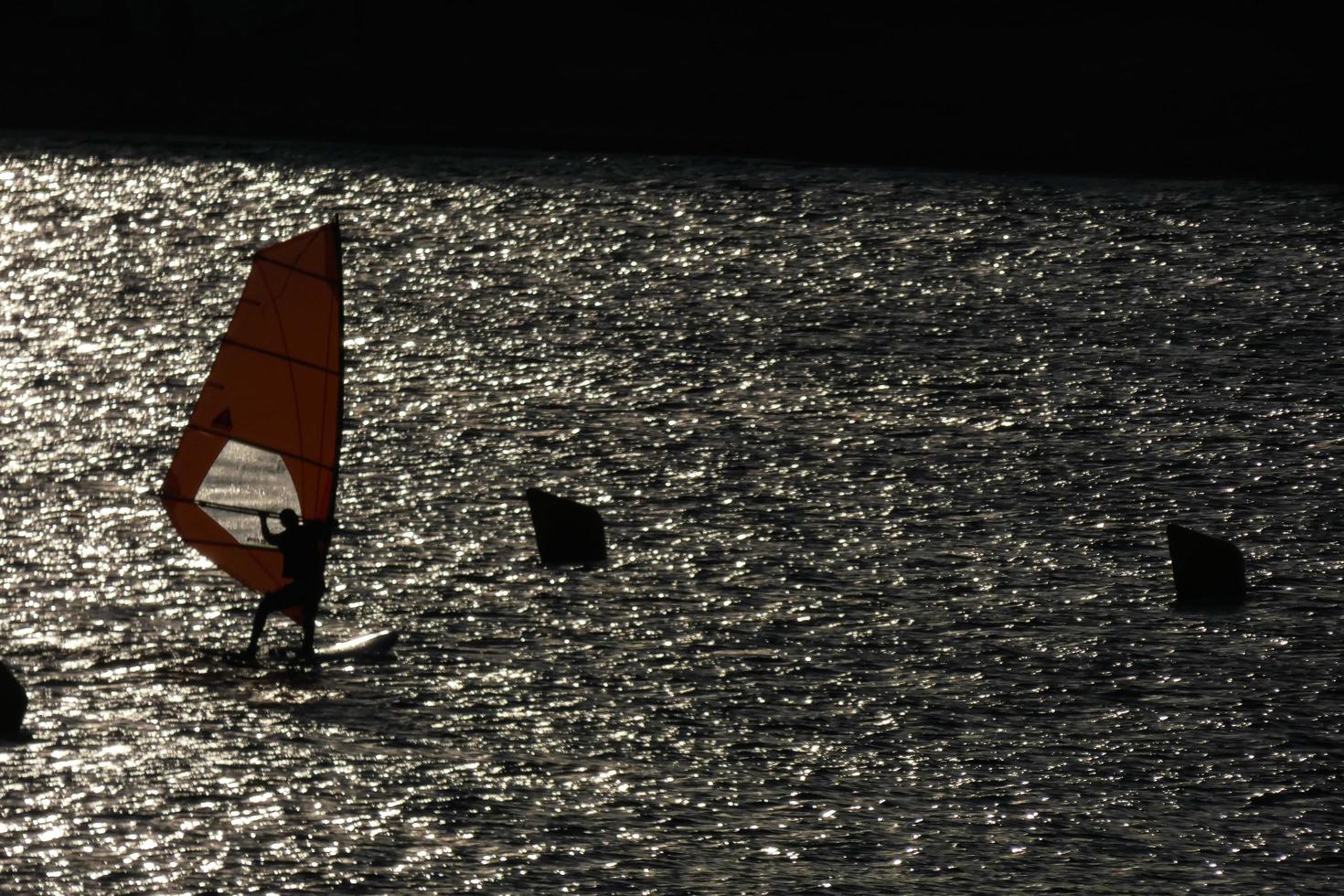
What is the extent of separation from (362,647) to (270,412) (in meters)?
2.74

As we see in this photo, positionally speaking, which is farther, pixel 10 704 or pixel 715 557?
pixel 715 557

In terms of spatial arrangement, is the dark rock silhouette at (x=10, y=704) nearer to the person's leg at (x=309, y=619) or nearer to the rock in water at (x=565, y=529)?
the person's leg at (x=309, y=619)

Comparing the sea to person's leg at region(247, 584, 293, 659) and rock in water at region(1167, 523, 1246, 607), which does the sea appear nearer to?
rock in water at region(1167, 523, 1246, 607)

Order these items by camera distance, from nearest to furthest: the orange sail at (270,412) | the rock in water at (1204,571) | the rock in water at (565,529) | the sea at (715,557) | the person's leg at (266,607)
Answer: the sea at (715,557) → the person's leg at (266,607) → the orange sail at (270,412) → the rock in water at (1204,571) → the rock in water at (565,529)

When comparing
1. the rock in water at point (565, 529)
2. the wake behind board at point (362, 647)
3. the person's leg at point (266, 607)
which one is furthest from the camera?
the rock in water at point (565, 529)

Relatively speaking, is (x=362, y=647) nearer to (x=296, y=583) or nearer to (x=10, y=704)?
(x=296, y=583)

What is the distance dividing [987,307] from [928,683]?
1785 cm

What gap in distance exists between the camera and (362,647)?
896 inches

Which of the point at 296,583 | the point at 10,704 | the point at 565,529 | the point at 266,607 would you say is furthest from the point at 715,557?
the point at 10,704

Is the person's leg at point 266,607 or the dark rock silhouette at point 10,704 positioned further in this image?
the person's leg at point 266,607

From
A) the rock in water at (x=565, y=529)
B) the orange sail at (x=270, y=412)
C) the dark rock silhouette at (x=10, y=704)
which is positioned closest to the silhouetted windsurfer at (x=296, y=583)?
the orange sail at (x=270, y=412)

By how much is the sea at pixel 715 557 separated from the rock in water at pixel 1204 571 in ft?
1.12

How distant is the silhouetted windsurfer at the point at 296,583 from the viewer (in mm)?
22281

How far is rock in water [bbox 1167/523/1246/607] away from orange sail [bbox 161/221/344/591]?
9084mm
